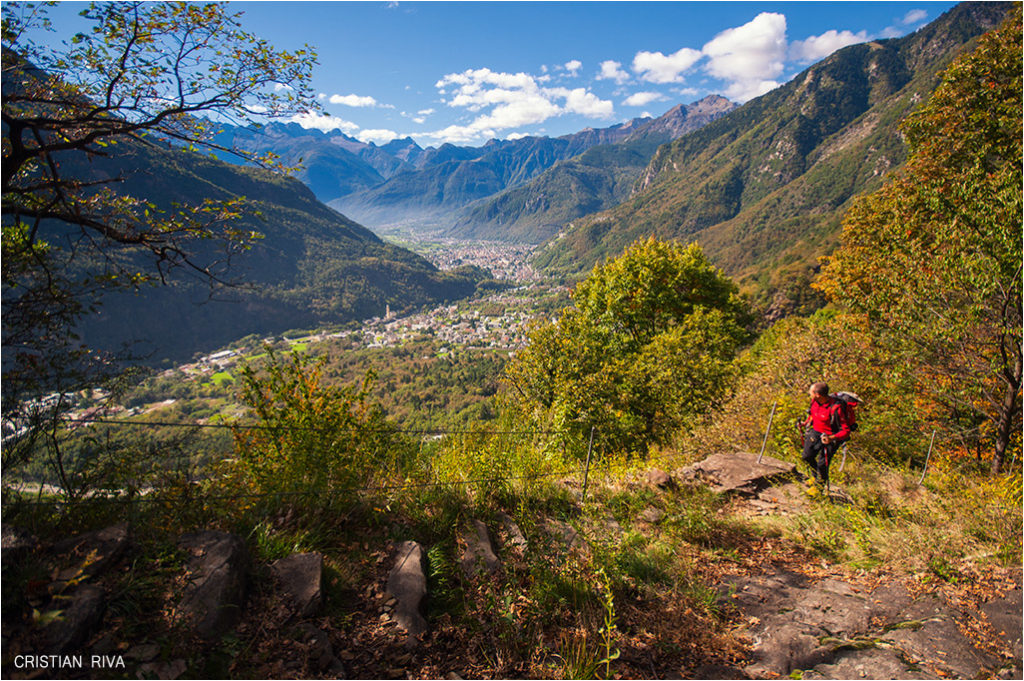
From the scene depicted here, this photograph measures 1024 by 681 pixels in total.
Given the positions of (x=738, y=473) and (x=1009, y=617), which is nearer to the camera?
(x=1009, y=617)

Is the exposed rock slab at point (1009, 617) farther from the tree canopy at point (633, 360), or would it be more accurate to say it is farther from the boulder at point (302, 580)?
the tree canopy at point (633, 360)

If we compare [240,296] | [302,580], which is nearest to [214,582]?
[302,580]

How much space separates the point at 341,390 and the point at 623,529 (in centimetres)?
497

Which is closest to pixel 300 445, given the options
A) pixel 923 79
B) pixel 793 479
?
pixel 793 479

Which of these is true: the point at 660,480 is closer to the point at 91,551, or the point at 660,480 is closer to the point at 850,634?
the point at 850,634

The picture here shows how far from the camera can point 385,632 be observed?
348 cm

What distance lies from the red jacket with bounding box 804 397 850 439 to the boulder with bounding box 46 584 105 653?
8.89 metres

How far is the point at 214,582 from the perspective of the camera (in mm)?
3285

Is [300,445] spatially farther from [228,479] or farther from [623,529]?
[623,529]

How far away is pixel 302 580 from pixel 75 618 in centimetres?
139

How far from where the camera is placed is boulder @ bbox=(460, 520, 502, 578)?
167 inches

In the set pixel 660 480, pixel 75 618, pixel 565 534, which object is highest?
pixel 75 618

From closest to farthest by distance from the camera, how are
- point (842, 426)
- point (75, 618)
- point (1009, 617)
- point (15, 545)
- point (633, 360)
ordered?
point (75, 618)
point (15, 545)
point (1009, 617)
point (842, 426)
point (633, 360)

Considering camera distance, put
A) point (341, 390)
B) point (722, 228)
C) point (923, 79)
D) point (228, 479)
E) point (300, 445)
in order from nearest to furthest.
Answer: point (228, 479) < point (300, 445) < point (341, 390) < point (923, 79) < point (722, 228)
